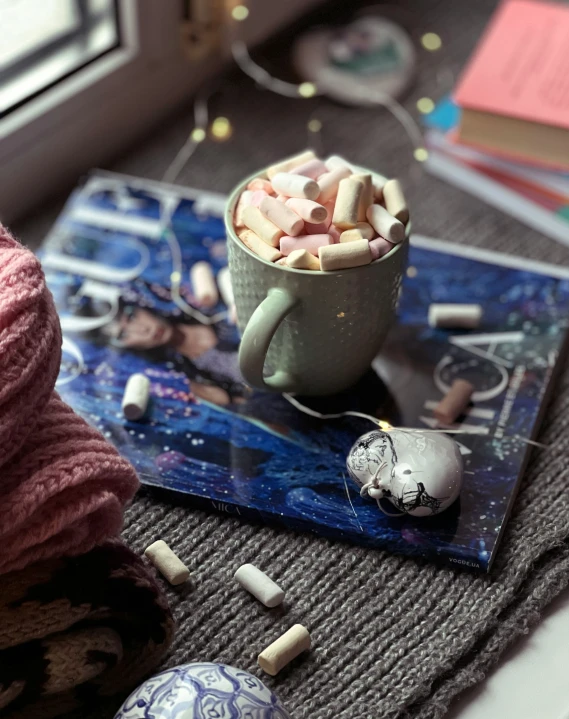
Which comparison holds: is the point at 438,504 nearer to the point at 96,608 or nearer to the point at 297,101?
the point at 96,608

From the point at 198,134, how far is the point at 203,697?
0.65m

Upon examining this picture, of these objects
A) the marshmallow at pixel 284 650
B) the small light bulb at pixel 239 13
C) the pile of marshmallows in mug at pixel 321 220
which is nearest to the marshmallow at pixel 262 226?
the pile of marshmallows in mug at pixel 321 220

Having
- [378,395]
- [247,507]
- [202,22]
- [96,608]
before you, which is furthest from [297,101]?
[96,608]

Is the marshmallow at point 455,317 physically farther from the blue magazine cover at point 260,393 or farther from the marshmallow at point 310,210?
the marshmallow at point 310,210

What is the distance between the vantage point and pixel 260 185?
638 mm

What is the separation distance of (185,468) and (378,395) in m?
0.16

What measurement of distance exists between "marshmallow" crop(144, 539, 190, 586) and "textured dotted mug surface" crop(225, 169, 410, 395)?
14cm

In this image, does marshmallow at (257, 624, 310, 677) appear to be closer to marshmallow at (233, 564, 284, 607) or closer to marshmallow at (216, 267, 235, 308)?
marshmallow at (233, 564, 284, 607)

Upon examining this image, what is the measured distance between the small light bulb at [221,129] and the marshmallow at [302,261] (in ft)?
1.35

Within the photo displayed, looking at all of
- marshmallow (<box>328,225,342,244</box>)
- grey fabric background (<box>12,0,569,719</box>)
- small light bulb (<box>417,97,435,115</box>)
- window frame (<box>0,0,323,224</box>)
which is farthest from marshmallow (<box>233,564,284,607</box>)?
small light bulb (<box>417,97,435,115</box>)

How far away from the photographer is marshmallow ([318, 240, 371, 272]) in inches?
22.7

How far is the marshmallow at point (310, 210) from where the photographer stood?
1.94ft

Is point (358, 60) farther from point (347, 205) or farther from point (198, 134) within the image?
point (347, 205)

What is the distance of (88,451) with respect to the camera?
0.48 metres
